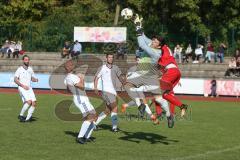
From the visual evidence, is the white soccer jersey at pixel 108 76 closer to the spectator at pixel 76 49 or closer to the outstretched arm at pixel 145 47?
the outstretched arm at pixel 145 47

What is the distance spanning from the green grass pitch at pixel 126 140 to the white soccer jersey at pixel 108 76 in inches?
48.8

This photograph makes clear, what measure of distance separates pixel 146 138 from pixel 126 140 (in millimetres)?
719

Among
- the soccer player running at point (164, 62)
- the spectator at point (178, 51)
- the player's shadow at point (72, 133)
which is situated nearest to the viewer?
the soccer player running at point (164, 62)

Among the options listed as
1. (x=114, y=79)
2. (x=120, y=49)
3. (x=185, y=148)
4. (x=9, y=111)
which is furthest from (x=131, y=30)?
(x=185, y=148)

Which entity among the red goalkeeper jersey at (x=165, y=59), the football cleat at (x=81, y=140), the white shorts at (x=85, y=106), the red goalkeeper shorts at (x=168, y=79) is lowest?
the football cleat at (x=81, y=140)

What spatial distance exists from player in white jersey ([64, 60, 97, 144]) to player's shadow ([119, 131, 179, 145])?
127cm

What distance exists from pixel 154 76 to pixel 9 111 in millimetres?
6110

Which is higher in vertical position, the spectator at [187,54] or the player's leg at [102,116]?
the spectator at [187,54]

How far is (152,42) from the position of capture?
15289mm

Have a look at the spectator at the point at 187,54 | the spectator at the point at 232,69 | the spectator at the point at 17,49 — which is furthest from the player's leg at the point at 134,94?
the spectator at the point at 17,49

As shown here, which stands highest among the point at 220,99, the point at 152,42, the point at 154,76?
the point at 152,42

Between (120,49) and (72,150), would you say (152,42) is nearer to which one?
(72,150)

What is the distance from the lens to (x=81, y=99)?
1534 cm

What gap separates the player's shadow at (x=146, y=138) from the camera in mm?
15711
